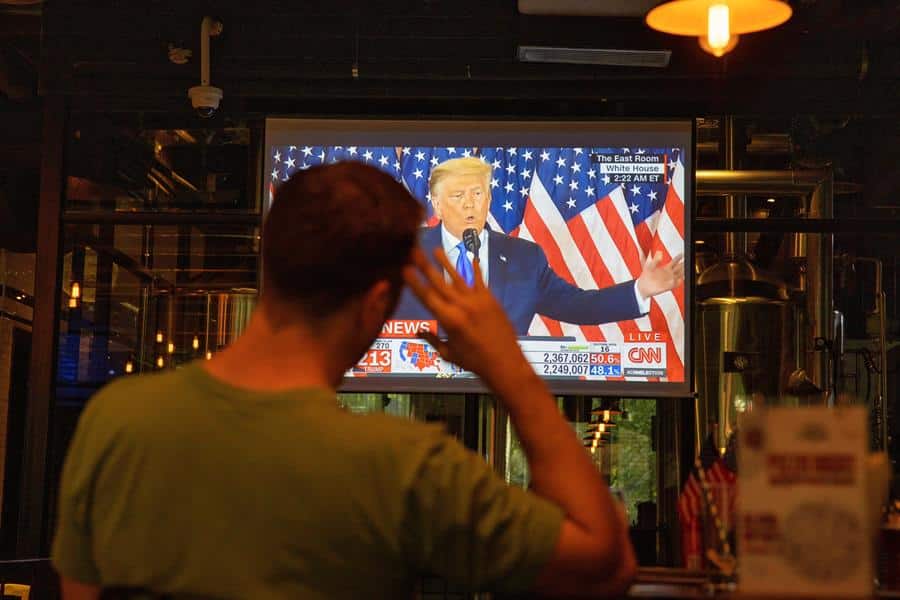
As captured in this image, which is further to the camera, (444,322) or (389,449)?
(444,322)

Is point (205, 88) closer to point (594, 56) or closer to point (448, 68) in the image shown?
point (448, 68)

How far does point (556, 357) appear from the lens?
213 inches

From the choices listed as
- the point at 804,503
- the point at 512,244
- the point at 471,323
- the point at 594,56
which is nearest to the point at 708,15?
the point at 594,56

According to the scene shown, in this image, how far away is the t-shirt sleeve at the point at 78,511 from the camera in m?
1.26

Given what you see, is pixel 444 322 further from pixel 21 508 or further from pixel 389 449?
pixel 21 508

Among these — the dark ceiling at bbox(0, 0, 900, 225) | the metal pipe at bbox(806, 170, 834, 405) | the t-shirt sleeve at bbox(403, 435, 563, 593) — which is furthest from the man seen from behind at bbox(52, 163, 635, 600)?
the metal pipe at bbox(806, 170, 834, 405)

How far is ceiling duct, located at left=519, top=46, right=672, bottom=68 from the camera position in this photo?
5.32m

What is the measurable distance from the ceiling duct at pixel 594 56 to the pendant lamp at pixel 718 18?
3.68 feet

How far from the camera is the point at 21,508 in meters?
5.61

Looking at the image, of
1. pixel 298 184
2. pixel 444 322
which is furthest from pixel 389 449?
pixel 298 184

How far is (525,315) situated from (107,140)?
6.93 feet

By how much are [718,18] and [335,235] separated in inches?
118

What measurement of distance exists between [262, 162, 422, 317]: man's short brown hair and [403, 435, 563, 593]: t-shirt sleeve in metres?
0.20

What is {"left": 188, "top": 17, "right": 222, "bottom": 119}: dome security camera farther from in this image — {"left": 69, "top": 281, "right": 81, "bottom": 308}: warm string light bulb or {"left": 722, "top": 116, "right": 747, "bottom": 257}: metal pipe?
{"left": 722, "top": 116, "right": 747, "bottom": 257}: metal pipe
